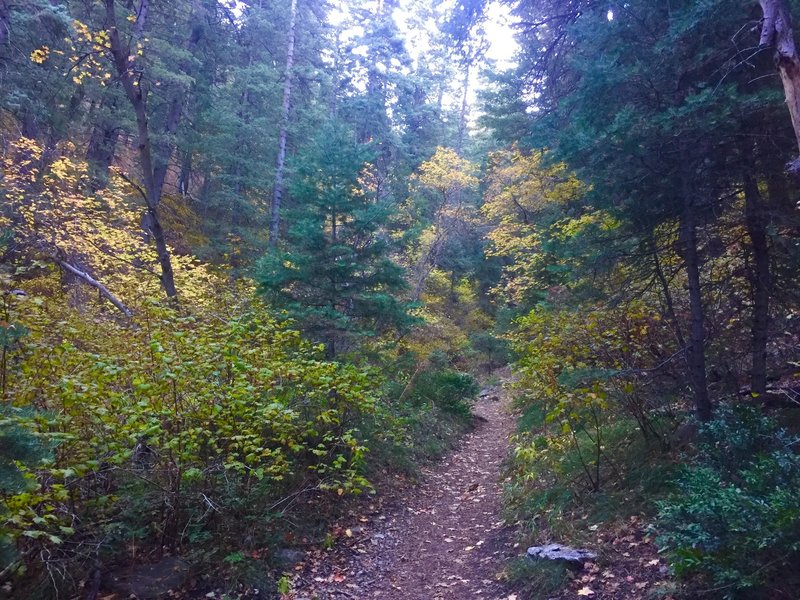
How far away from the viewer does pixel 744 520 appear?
3.21m

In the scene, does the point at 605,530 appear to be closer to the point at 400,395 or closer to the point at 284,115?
the point at 400,395

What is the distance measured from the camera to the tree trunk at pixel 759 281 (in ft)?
17.9

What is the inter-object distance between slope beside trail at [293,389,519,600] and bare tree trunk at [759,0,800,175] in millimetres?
5221

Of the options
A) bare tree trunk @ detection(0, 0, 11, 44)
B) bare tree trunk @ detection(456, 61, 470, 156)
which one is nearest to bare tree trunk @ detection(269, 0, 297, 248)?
bare tree trunk @ detection(0, 0, 11, 44)

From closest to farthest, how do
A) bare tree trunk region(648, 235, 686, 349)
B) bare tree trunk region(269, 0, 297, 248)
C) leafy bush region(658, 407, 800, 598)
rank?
leafy bush region(658, 407, 800, 598) → bare tree trunk region(648, 235, 686, 349) → bare tree trunk region(269, 0, 297, 248)

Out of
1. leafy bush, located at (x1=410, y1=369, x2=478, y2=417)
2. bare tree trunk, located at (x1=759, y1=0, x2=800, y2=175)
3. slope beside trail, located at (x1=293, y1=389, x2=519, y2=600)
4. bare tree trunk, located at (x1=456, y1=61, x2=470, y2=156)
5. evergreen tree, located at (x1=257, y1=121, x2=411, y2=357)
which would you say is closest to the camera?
bare tree trunk, located at (x1=759, y1=0, x2=800, y2=175)

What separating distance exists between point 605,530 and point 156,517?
15.1ft

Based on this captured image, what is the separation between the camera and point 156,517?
507 cm

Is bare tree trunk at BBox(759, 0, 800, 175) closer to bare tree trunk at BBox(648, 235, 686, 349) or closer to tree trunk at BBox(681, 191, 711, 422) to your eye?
tree trunk at BBox(681, 191, 711, 422)

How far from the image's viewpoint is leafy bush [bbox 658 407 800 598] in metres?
3.09

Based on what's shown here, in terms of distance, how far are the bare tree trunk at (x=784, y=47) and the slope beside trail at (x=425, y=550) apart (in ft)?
17.1

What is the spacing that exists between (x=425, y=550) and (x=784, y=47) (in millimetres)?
6520

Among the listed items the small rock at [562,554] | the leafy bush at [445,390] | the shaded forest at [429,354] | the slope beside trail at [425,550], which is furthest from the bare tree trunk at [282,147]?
the small rock at [562,554]

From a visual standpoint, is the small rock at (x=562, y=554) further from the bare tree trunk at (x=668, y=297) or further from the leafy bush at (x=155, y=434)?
the bare tree trunk at (x=668, y=297)
